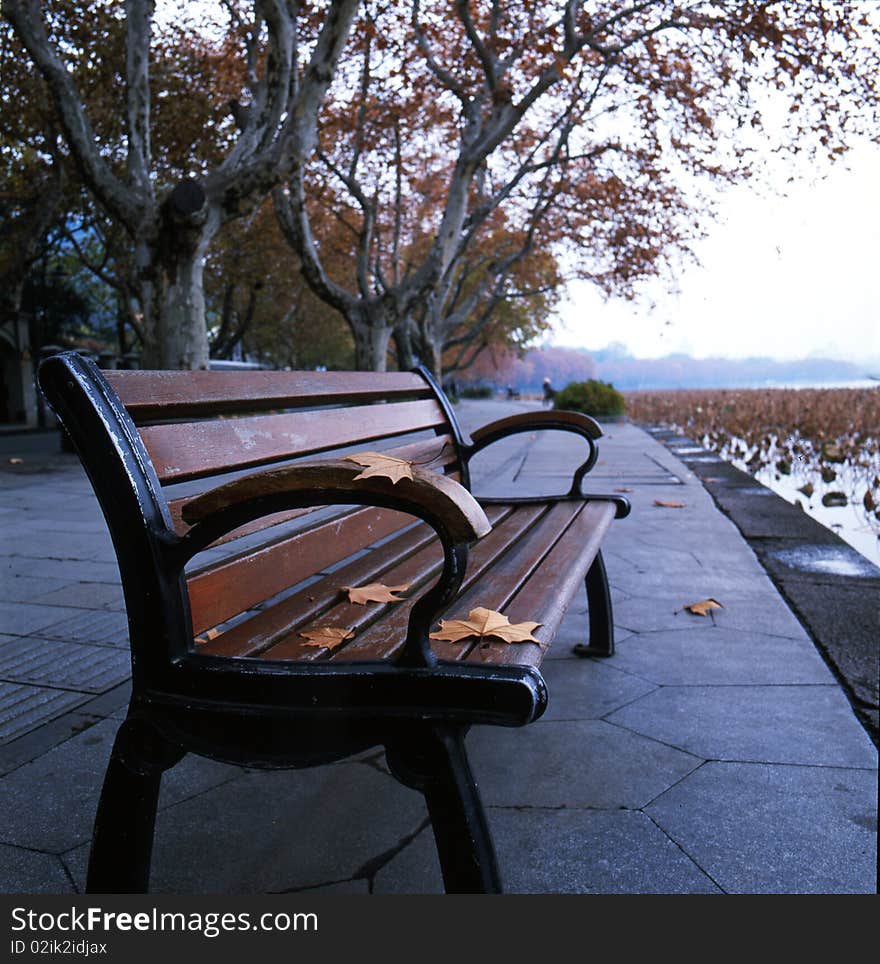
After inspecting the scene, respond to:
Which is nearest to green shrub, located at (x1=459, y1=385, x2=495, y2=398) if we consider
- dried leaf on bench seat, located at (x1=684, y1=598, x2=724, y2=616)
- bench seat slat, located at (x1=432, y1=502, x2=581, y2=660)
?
dried leaf on bench seat, located at (x1=684, y1=598, x2=724, y2=616)

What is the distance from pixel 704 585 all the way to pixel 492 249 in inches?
940

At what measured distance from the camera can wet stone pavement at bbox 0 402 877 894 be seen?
65.7 inches

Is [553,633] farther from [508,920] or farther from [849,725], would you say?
[849,725]

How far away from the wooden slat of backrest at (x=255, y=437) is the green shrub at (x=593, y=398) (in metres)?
→ 14.1

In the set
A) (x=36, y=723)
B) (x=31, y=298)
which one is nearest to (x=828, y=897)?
(x=36, y=723)

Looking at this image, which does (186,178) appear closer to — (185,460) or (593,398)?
(185,460)

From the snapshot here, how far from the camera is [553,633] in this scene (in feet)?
5.22

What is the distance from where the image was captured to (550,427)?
120 inches

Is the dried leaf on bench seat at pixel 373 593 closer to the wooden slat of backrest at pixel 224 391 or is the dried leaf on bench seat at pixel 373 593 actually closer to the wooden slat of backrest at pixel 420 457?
the wooden slat of backrest at pixel 420 457

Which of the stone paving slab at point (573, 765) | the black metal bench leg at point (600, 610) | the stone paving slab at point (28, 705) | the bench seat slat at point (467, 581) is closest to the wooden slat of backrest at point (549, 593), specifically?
the bench seat slat at point (467, 581)

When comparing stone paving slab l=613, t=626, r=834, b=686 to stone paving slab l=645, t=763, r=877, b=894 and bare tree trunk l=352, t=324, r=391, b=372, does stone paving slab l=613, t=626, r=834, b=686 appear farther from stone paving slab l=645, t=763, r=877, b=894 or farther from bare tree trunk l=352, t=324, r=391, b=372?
bare tree trunk l=352, t=324, r=391, b=372

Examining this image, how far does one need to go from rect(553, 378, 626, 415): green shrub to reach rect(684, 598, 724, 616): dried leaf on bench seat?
42.9 ft

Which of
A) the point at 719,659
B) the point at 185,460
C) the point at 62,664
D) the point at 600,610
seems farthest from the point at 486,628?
the point at 62,664

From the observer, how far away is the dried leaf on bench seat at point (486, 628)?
4.90 feet
